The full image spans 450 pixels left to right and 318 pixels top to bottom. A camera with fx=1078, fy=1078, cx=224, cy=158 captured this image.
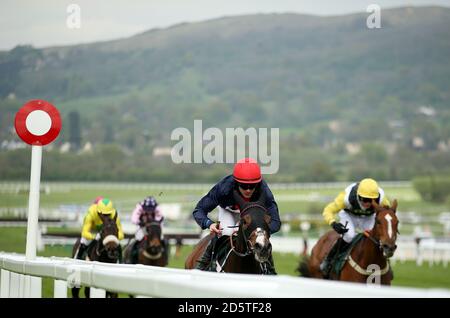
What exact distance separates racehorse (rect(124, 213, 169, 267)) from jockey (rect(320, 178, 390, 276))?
3.45 metres

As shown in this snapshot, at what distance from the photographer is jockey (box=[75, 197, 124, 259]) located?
12078 mm

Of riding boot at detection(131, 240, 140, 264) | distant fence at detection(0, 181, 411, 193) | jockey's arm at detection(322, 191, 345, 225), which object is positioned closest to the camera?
jockey's arm at detection(322, 191, 345, 225)

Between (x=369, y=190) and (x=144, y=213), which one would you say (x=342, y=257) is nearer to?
(x=369, y=190)

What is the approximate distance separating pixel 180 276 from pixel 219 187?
3.16 m

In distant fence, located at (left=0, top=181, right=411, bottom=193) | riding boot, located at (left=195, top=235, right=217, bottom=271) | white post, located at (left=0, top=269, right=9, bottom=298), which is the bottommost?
white post, located at (left=0, top=269, right=9, bottom=298)

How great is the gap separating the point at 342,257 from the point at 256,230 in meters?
3.53

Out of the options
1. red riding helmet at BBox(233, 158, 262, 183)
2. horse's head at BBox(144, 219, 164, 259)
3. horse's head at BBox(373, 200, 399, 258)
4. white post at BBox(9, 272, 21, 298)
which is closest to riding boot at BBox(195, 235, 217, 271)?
red riding helmet at BBox(233, 158, 262, 183)

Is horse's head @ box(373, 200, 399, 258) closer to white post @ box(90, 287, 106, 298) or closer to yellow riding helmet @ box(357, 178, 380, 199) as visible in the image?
yellow riding helmet @ box(357, 178, 380, 199)

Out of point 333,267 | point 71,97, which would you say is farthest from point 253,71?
point 333,267

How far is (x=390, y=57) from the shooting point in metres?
166

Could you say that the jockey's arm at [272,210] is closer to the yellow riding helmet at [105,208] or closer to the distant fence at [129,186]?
the yellow riding helmet at [105,208]

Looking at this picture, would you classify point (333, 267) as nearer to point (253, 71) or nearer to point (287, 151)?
point (287, 151)

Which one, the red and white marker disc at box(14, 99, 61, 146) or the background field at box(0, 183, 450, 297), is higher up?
the background field at box(0, 183, 450, 297)

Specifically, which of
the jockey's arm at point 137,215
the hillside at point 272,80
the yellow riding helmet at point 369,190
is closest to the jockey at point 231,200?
the yellow riding helmet at point 369,190
